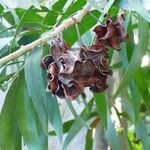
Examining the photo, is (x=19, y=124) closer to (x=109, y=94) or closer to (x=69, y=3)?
(x=69, y=3)

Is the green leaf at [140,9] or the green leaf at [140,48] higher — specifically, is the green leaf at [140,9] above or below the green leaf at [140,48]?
above

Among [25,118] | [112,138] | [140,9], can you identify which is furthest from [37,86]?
[112,138]

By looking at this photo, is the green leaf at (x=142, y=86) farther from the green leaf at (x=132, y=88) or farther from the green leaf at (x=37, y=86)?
the green leaf at (x=37, y=86)

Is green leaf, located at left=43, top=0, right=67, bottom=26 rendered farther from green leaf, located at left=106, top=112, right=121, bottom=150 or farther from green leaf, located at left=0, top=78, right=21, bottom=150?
green leaf, located at left=106, top=112, right=121, bottom=150

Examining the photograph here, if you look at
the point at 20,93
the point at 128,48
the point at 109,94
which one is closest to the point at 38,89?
the point at 20,93

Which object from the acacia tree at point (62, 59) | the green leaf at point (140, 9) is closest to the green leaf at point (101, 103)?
the acacia tree at point (62, 59)

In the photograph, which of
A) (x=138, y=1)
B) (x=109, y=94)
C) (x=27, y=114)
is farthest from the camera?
(x=109, y=94)

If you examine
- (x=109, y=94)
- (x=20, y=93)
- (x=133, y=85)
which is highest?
(x=20, y=93)
